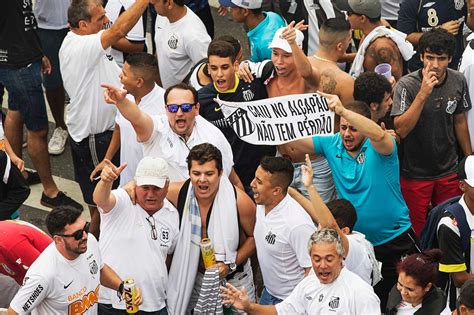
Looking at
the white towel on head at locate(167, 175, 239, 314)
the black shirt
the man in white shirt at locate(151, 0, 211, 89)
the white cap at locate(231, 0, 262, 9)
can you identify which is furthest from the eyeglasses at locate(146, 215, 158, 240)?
the black shirt

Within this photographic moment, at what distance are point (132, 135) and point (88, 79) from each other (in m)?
1.09

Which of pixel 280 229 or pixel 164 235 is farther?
pixel 164 235

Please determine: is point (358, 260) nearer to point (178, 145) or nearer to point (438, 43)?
point (178, 145)

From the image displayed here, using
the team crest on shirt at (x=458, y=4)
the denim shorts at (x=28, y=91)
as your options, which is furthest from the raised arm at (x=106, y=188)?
the team crest on shirt at (x=458, y=4)

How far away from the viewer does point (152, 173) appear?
8508 mm

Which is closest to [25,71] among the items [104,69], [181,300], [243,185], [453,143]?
[104,69]

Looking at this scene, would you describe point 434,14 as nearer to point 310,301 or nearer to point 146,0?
point 146,0

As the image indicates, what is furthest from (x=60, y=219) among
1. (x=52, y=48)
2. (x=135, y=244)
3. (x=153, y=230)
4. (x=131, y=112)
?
(x=52, y=48)

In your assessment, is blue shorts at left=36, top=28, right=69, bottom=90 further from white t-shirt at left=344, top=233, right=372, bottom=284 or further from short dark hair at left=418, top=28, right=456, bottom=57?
white t-shirt at left=344, top=233, right=372, bottom=284

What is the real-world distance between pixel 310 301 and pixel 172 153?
6.47 feet

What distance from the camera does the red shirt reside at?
348 inches

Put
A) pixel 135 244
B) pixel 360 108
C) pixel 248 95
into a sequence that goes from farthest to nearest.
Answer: pixel 248 95
pixel 360 108
pixel 135 244

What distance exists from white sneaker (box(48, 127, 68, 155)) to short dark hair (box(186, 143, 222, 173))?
13.7ft

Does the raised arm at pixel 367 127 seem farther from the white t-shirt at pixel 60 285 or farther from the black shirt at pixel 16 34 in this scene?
the black shirt at pixel 16 34
